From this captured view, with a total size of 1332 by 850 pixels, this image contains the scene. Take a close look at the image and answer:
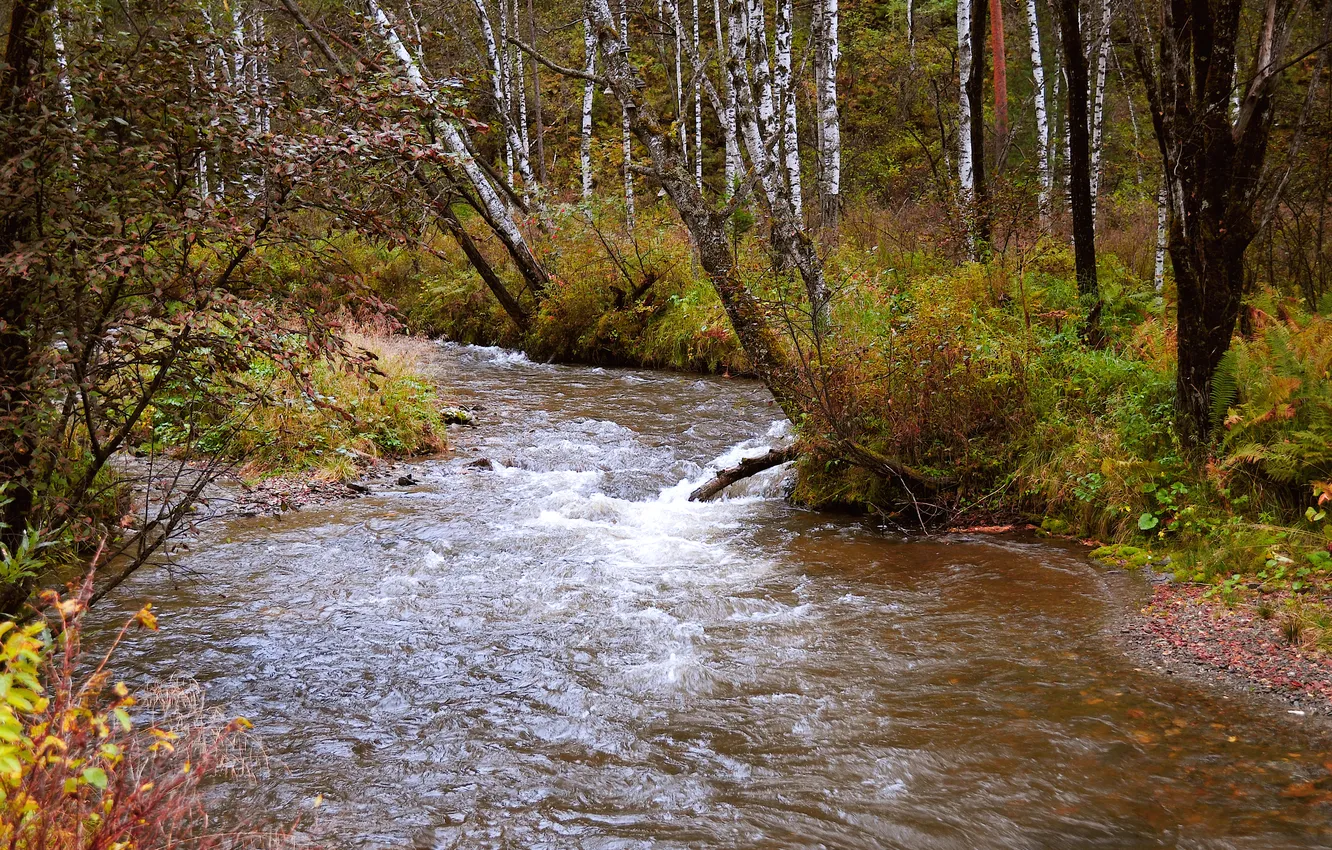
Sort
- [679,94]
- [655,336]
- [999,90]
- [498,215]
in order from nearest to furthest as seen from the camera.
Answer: [655,336], [999,90], [498,215], [679,94]

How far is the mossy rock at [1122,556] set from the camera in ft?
20.6

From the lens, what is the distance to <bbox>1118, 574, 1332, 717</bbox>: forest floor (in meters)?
4.42

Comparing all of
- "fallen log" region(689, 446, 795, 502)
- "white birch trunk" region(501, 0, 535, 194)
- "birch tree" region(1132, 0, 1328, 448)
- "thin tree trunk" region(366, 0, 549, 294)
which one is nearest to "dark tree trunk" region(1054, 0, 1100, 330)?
"birch tree" region(1132, 0, 1328, 448)

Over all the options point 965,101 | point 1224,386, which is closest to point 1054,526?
point 1224,386

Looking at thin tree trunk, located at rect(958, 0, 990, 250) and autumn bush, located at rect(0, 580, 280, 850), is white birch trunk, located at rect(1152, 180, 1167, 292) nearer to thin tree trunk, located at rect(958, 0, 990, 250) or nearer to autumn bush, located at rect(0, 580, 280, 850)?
thin tree trunk, located at rect(958, 0, 990, 250)

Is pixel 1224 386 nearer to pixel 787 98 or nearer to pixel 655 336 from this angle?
pixel 787 98

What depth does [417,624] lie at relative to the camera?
19.2 feet

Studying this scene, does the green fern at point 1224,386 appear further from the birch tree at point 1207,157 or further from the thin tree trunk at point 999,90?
the thin tree trunk at point 999,90

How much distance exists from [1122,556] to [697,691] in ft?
11.8

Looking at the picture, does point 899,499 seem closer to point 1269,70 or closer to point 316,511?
point 1269,70

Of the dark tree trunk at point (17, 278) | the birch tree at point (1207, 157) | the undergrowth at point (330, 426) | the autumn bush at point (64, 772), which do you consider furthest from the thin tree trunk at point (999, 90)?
the autumn bush at point (64, 772)

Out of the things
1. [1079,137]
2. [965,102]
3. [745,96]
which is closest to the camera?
[1079,137]

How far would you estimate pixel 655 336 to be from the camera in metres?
15.7

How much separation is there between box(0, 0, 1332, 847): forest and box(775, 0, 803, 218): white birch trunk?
0.27 feet
